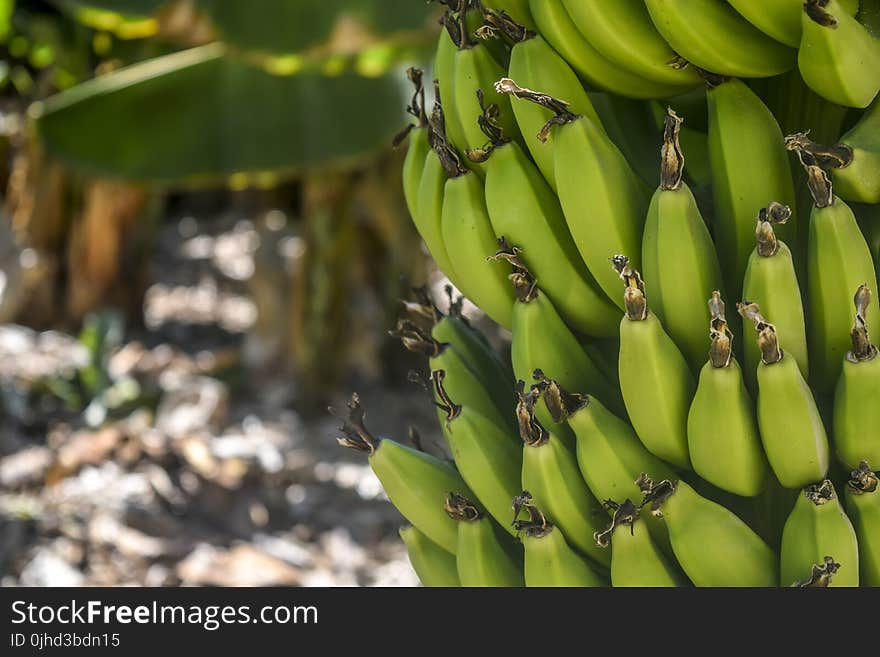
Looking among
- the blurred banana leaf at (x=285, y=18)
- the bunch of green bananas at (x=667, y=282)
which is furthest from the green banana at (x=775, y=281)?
the blurred banana leaf at (x=285, y=18)

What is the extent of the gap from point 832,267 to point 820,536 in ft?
0.73

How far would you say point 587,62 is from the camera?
98 centimetres

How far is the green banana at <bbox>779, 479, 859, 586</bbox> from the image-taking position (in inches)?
33.8

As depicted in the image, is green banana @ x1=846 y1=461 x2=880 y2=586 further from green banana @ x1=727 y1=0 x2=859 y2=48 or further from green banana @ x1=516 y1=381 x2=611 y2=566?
green banana @ x1=727 y1=0 x2=859 y2=48

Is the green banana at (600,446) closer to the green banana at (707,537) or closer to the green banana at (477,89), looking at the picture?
the green banana at (707,537)

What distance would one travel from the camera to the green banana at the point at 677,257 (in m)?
0.88

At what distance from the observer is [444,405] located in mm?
1035

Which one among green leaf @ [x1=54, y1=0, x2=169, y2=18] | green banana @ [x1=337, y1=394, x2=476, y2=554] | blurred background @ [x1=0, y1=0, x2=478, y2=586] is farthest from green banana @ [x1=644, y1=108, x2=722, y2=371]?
green leaf @ [x1=54, y1=0, x2=169, y2=18]

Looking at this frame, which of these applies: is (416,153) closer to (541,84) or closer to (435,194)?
(435,194)

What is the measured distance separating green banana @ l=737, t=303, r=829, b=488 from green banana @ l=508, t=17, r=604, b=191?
244 millimetres

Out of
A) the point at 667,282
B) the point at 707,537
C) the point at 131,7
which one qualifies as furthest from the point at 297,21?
the point at 707,537
